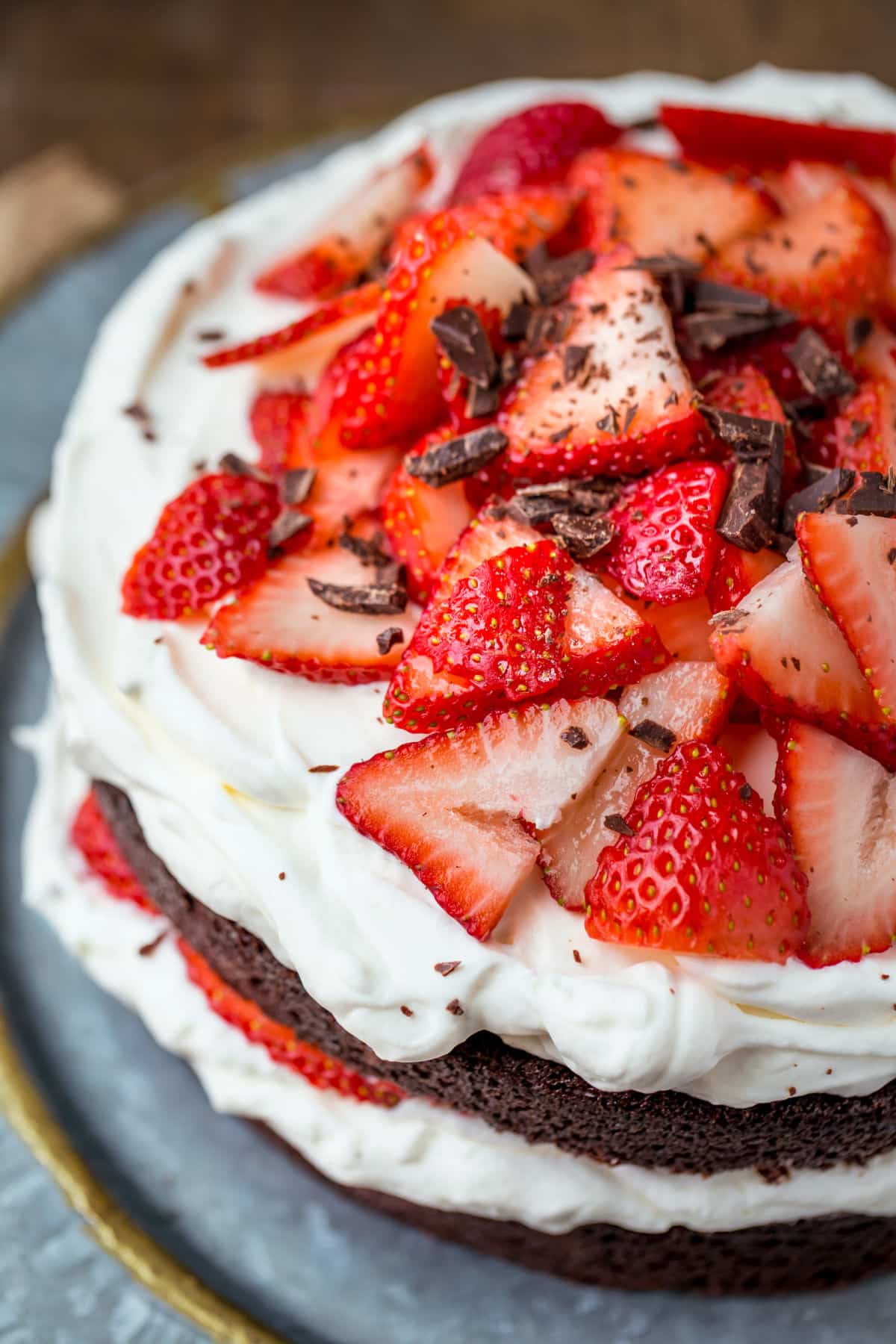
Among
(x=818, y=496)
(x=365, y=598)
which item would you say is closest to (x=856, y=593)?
(x=818, y=496)

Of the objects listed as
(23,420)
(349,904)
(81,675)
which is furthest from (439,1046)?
(23,420)

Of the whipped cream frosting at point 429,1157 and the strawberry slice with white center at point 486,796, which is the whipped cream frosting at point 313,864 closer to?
the strawberry slice with white center at point 486,796

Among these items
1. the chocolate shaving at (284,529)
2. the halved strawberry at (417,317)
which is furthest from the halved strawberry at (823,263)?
the chocolate shaving at (284,529)

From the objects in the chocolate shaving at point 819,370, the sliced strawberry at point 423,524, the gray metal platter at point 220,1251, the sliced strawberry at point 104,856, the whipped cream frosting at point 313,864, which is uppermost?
the chocolate shaving at point 819,370

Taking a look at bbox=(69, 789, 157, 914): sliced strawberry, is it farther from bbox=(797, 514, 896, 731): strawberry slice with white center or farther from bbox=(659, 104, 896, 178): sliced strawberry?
bbox=(659, 104, 896, 178): sliced strawberry

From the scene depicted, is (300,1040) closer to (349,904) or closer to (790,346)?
(349,904)

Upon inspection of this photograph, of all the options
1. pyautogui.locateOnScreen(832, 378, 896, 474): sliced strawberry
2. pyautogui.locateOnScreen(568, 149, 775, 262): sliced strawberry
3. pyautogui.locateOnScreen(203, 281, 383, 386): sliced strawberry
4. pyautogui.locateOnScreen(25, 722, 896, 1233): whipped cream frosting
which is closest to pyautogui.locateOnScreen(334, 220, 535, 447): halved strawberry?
pyautogui.locateOnScreen(203, 281, 383, 386): sliced strawberry

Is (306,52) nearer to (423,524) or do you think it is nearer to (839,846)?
(423,524)

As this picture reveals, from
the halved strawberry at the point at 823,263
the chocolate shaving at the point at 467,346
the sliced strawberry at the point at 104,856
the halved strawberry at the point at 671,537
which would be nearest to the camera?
the halved strawberry at the point at 671,537
